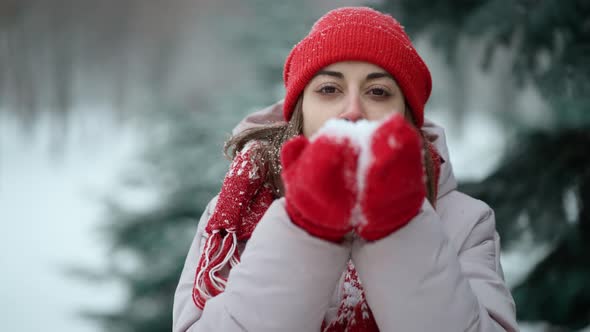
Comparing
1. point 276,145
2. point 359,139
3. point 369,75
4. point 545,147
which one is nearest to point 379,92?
point 369,75

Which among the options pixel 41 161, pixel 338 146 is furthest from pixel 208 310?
pixel 41 161

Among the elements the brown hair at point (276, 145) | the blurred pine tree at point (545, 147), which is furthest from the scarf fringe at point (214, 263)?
the blurred pine tree at point (545, 147)

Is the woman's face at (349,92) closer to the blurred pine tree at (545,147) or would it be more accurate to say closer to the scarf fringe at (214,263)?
the scarf fringe at (214,263)

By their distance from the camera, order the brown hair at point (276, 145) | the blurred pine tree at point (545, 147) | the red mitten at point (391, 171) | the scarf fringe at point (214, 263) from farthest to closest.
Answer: the blurred pine tree at point (545, 147)
the brown hair at point (276, 145)
the scarf fringe at point (214, 263)
the red mitten at point (391, 171)

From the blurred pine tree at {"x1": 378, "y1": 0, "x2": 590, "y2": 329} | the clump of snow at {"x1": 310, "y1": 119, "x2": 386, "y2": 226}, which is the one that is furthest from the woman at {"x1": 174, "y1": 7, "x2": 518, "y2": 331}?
the blurred pine tree at {"x1": 378, "y1": 0, "x2": 590, "y2": 329}

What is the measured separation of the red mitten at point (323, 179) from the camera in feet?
1.95

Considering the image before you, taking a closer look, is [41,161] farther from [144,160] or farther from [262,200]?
[262,200]

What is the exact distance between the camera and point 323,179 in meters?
0.59

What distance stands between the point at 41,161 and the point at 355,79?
1789mm

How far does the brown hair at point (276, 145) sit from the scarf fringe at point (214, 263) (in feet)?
0.47

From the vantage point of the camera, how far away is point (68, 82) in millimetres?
2289

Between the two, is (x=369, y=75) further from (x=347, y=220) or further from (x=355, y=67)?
(x=347, y=220)

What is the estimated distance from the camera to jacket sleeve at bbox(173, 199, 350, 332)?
0.69 meters

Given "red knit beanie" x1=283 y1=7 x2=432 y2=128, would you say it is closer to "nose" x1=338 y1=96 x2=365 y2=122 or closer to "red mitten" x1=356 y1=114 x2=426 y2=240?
"nose" x1=338 y1=96 x2=365 y2=122
